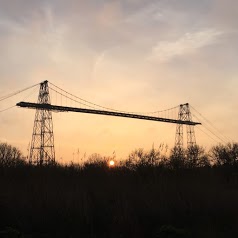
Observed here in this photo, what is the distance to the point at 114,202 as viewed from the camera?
13250mm

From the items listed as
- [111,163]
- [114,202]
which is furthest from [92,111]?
[114,202]

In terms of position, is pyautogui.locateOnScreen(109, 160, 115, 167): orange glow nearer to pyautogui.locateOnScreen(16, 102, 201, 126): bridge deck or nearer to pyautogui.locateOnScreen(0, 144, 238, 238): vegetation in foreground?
pyautogui.locateOnScreen(0, 144, 238, 238): vegetation in foreground

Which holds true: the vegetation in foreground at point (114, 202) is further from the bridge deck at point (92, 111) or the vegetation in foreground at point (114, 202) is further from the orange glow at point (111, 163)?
the bridge deck at point (92, 111)

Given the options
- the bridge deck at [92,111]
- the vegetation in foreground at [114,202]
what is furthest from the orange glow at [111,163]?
the bridge deck at [92,111]

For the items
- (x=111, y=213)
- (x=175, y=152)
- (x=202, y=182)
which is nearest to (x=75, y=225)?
(x=111, y=213)

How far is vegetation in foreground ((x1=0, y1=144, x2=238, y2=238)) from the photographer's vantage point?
12.0 metres

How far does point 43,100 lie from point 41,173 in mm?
53978

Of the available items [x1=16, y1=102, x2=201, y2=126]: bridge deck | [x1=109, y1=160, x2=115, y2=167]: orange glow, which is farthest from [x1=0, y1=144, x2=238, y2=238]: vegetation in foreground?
[x1=16, y1=102, x2=201, y2=126]: bridge deck

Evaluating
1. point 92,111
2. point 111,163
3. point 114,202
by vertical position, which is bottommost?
point 114,202

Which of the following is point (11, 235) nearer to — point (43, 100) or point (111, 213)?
point (111, 213)

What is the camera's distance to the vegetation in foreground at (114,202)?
39.5 ft

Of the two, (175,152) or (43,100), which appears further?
(43,100)

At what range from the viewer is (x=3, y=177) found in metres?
15.2

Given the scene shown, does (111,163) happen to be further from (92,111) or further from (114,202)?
(92,111)
